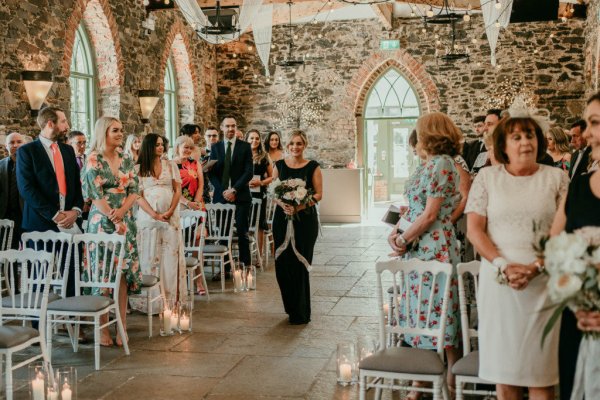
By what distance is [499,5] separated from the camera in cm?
848

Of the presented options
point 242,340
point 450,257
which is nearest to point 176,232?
point 242,340

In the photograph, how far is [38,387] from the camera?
379cm

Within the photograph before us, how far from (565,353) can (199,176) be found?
551cm

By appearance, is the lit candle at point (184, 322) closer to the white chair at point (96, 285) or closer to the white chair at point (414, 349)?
the white chair at point (96, 285)

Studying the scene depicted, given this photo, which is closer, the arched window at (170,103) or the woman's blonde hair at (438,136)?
the woman's blonde hair at (438,136)

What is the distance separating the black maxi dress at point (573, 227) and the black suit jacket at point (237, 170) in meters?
5.89

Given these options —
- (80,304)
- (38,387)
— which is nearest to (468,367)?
(38,387)

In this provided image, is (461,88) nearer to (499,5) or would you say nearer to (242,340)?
(499,5)

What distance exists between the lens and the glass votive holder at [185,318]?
5785 mm

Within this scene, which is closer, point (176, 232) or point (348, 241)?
point (176, 232)

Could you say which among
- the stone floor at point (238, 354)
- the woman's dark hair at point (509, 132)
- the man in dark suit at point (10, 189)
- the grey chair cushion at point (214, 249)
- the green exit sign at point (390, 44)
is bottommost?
the stone floor at point (238, 354)

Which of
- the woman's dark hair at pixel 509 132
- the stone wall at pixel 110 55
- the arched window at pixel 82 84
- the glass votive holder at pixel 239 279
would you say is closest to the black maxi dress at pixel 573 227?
the woman's dark hair at pixel 509 132

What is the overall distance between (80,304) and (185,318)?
1.19m

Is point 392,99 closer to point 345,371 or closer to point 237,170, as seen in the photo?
point 237,170
